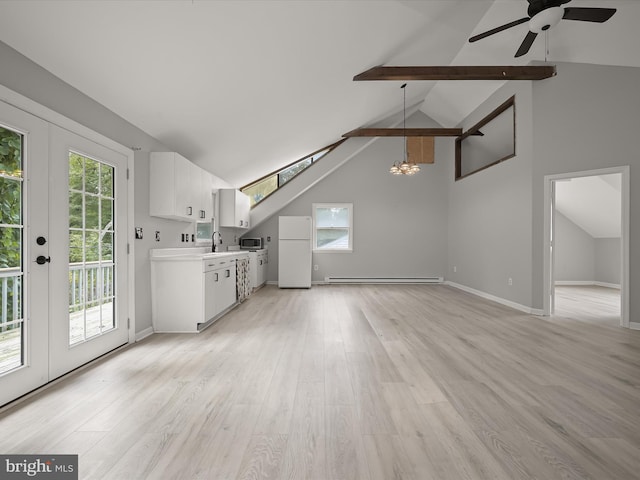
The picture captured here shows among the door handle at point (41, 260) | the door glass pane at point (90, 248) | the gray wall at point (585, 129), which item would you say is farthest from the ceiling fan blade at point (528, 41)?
the door handle at point (41, 260)

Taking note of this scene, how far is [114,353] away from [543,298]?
5.23m

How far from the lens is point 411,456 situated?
162cm

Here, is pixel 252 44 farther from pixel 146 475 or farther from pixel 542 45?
pixel 542 45

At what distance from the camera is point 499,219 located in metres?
5.87

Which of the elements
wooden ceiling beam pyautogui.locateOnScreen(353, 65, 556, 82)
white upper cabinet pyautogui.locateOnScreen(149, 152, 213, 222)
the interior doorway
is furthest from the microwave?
the interior doorway

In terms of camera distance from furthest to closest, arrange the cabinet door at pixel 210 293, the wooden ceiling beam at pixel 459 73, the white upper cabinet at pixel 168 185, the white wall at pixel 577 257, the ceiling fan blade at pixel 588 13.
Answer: the white wall at pixel 577 257 → the wooden ceiling beam at pixel 459 73 → the cabinet door at pixel 210 293 → the white upper cabinet at pixel 168 185 → the ceiling fan blade at pixel 588 13

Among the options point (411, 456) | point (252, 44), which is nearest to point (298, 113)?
point (252, 44)

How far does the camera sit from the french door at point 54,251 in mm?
2154

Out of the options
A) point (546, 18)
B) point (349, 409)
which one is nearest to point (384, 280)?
point (546, 18)

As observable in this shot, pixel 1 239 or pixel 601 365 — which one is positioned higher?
pixel 1 239

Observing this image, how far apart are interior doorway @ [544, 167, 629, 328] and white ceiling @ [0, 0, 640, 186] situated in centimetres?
204

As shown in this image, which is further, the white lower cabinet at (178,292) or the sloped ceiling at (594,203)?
the sloped ceiling at (594,203)

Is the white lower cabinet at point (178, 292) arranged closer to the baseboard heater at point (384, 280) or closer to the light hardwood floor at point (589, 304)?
the light hardwood floor at point (589, 304)

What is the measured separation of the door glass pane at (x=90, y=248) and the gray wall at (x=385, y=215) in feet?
17.8
